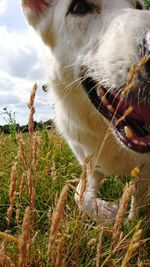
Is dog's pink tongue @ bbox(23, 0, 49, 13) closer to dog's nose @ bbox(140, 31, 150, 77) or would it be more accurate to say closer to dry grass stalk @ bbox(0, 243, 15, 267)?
dog's nose @ bbox(140, 31, 150, 77)

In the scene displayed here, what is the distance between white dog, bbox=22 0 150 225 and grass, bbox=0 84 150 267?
0.17m

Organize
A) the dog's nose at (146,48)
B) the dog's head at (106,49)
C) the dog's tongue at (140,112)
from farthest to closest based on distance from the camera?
the dog's tongue at (140,112), the dog's head at (106,49), the dog's nose at (146,48)

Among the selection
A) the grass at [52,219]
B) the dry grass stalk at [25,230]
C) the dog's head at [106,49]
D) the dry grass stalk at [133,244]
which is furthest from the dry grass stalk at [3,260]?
the dog's head at [106,49]

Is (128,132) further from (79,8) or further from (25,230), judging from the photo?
(25,230)

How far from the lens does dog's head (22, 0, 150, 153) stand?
2390 mm

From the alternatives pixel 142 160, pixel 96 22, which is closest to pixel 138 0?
pixel 96 22

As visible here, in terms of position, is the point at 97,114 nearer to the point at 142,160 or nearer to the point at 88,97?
the point at 88,97

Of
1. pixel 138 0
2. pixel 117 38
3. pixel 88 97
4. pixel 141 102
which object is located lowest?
pixel 141 102

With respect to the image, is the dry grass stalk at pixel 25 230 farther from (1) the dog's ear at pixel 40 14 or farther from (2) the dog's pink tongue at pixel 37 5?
(2) the dog's pink tongue at pixel 37 5

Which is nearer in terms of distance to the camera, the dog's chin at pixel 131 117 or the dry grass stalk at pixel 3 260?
the dry grass stalk at pixel 3 260

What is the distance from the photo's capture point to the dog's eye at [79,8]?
3193 mm

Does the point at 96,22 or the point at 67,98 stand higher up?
the point at 96,22

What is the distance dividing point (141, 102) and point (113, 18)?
687mm

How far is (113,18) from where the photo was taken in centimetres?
290
